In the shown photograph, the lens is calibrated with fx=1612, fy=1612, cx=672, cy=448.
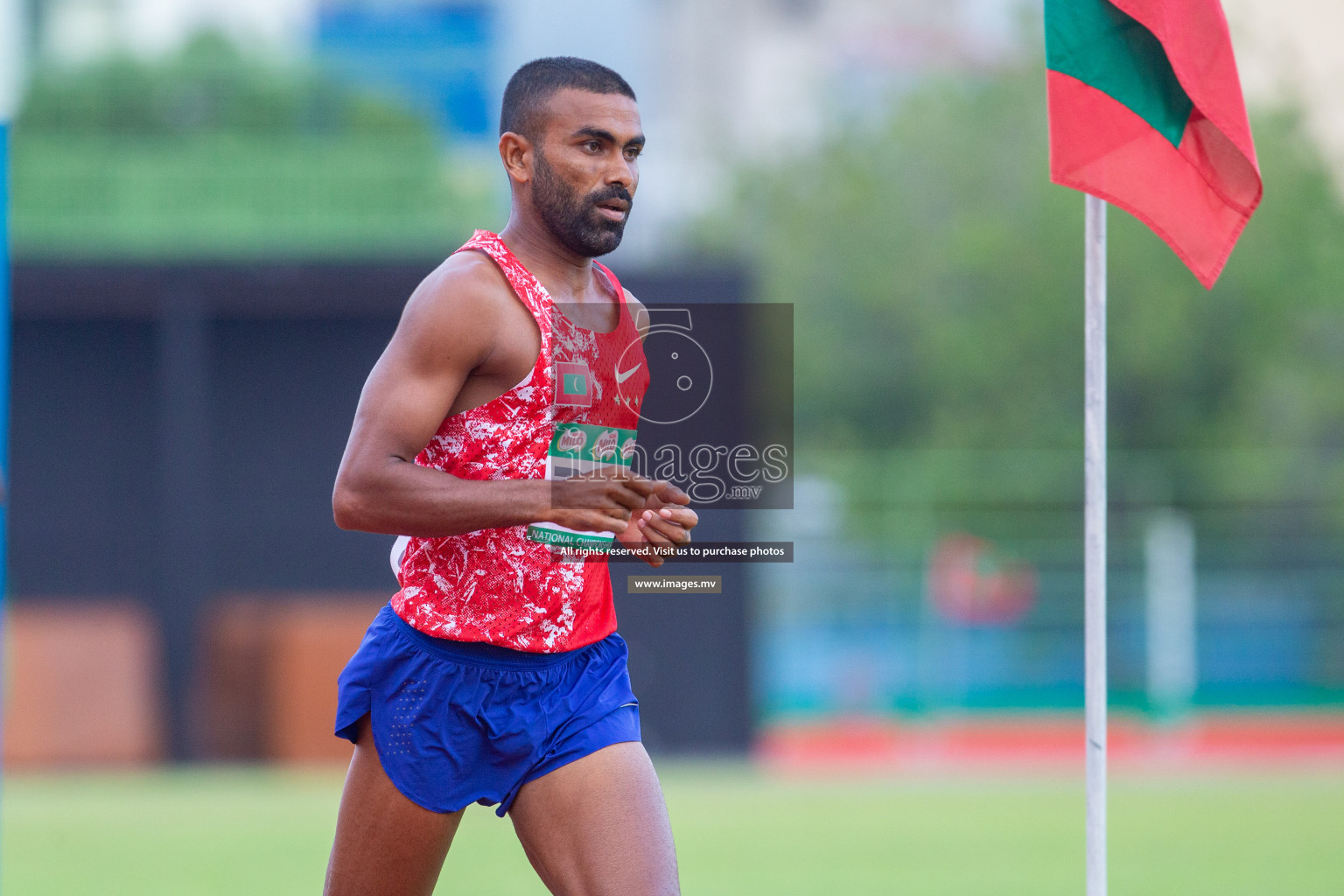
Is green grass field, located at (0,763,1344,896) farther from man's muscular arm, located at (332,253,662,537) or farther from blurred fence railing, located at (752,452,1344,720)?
man's muscular arm, located at (332,253,662,537)

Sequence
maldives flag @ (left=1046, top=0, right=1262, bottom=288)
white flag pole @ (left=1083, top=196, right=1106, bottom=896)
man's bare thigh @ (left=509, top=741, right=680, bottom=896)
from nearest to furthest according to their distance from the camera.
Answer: man's bare thigh @ (left=509, top=741, right=680, bottom=896), white flag pole @ (left=1083, top=196, right=1106, bottom=896), maldives flag @ (left=1046, top=0, right=1262, bottom=288)

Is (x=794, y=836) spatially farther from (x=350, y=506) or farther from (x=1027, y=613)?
(x=1027, y=613)

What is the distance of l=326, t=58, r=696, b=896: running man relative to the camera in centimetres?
348

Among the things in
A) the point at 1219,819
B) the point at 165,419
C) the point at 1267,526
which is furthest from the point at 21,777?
the point at 1267,526

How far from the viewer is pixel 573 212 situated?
376cm

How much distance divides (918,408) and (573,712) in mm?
30712

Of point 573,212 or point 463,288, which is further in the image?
point 573,212

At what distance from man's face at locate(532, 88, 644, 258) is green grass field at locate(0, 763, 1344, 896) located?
19.9 feet

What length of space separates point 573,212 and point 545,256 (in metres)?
0.14

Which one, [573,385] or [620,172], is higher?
[620,172]

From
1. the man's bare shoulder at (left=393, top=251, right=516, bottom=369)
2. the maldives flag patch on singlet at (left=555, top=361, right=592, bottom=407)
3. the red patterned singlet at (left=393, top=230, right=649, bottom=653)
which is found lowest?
the red patterned singlet at (left=393, top=230, right=649, bottom=653)

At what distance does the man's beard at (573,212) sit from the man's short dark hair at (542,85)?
10 centimetres

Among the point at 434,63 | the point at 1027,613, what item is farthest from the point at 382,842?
the point at 434,63

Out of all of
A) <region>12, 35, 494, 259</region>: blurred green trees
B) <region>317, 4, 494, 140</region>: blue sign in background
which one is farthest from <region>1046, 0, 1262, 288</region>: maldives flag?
<region>317, 4, 494, 140</region>: blue sign in background
